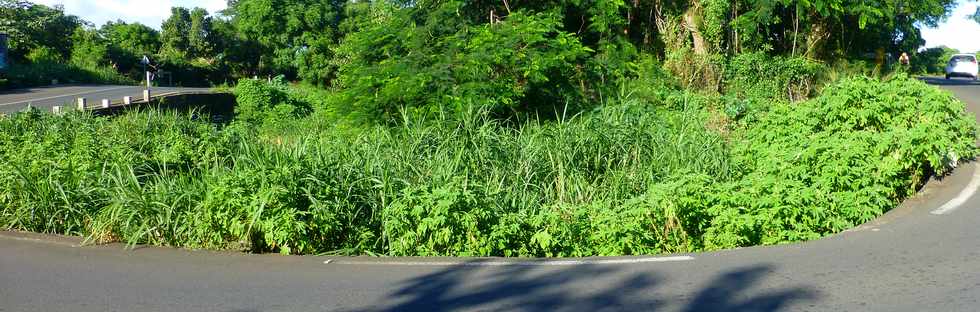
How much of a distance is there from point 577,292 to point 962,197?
4.87 metres

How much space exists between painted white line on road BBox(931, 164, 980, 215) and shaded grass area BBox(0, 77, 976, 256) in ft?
1.16

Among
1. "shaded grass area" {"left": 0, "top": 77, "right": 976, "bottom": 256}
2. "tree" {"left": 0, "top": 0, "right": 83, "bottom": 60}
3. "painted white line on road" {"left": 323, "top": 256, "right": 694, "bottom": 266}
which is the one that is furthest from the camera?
"tree" {"left": 0, "top": 0, "right": 83, "bottom": 60}

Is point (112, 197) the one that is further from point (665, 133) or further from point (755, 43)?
point (755, 43)

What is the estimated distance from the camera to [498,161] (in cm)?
995

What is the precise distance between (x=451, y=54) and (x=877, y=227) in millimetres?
9455

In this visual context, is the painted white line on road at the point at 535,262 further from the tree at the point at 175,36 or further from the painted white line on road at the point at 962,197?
the tree at the point at 175,36

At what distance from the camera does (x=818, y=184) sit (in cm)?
844

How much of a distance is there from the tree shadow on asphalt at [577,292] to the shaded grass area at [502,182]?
1.13m

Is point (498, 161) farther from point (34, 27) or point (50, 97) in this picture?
point (34, 27)

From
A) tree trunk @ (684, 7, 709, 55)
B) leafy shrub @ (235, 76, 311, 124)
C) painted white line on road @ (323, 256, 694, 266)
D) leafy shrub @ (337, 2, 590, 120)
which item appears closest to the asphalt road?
painted white line on road @ (323, 256, 694, 266)

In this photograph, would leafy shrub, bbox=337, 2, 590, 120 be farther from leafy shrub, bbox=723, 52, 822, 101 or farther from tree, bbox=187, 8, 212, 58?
tree, bbox=187, 8, 212, 58

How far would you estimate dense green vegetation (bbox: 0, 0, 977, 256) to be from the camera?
24.7 feet

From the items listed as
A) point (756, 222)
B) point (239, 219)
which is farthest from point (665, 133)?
point (239, 219)

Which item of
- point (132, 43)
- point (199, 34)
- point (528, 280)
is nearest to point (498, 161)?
point (528, 280)
